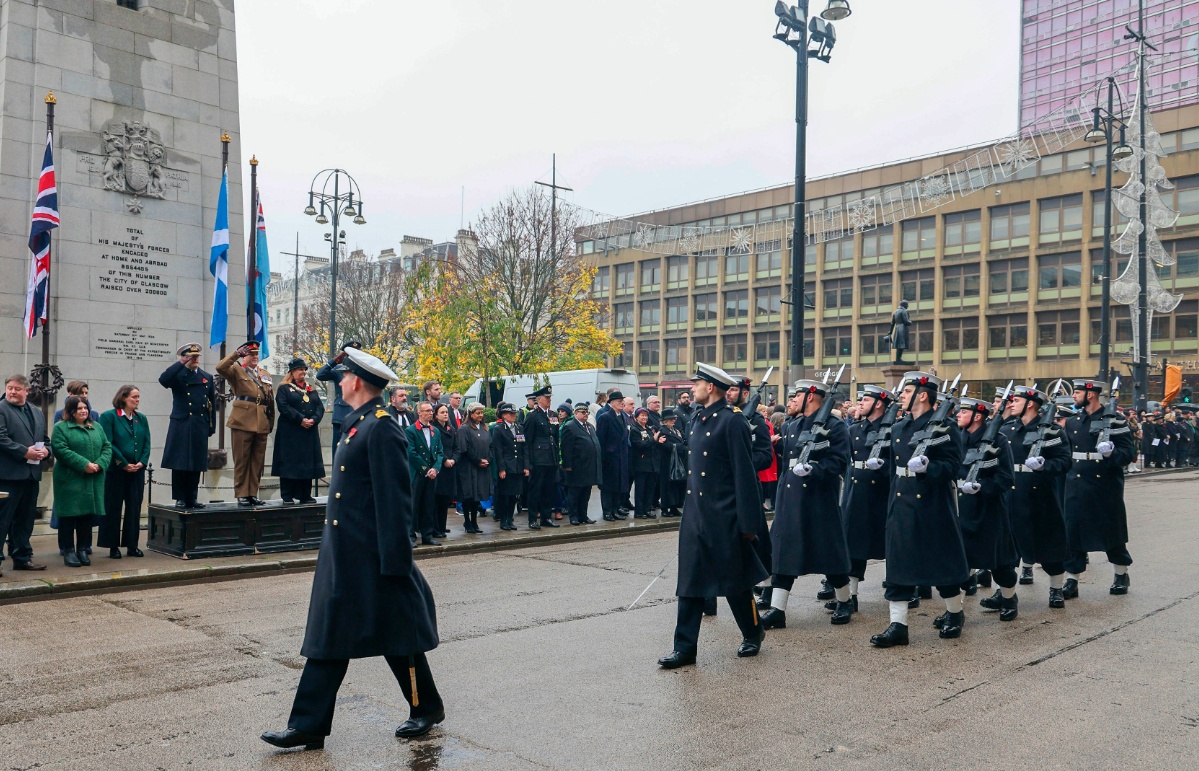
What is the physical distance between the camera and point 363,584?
16.0 ft

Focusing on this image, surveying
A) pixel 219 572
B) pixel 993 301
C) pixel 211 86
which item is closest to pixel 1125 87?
pixel 993 301

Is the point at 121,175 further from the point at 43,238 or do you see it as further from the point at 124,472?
the point at 124,472

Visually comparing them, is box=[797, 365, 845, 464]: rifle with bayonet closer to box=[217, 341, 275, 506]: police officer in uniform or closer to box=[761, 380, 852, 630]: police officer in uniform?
box=[761, 380, 852, 630]: police officer in uniform

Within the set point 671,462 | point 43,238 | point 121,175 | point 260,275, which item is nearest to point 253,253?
point 260,275

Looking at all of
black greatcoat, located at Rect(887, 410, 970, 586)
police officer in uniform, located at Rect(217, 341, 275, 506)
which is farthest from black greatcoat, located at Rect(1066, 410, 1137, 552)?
police officer in uniform, located at Rect(217, 341, 275, 506)

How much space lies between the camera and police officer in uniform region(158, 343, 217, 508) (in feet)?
36.5

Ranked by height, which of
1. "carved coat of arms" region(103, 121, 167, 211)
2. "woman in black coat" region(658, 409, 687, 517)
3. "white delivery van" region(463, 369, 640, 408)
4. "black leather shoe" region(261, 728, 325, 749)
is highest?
"carved coat of arms" region(103, 121, 167, 211)

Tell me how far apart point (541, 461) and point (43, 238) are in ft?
24.6

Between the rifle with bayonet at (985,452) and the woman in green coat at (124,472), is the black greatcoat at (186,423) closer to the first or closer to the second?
the woman in green coat at (124,472)

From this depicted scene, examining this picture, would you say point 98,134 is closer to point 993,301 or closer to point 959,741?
point 959,741

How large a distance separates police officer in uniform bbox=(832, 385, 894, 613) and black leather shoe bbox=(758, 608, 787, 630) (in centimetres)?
89

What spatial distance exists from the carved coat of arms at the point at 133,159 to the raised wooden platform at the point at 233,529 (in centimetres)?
575

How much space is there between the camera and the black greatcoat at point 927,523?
741 cm

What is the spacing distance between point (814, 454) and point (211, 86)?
12.4 m
